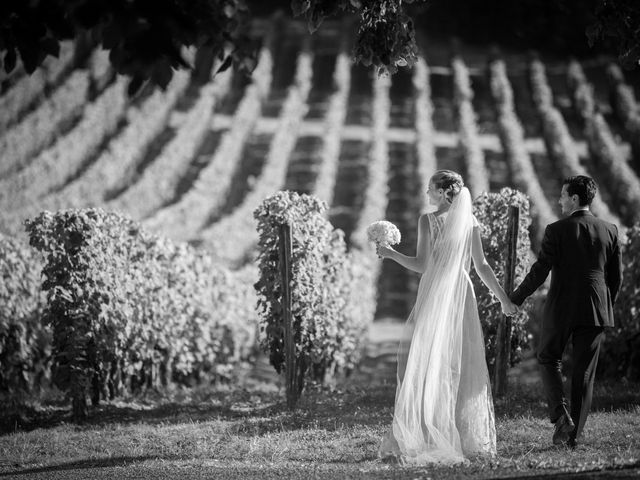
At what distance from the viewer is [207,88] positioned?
38.7m

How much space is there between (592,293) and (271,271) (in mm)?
3814

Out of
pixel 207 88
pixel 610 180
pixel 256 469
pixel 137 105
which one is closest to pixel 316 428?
pixel 256 469

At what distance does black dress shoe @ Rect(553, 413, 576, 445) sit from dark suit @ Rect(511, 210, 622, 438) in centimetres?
4

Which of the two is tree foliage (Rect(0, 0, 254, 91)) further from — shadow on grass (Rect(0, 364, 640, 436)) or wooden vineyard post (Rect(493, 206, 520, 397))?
wooden vineyard post (Rect(493, 206, 520, 397))

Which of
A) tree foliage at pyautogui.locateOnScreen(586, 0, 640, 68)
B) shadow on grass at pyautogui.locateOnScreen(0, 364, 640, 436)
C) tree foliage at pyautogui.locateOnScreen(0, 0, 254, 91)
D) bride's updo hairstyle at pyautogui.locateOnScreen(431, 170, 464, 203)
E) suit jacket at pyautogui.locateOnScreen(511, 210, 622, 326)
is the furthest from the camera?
shadow on grass at pyautogui.locateOnScreen(0, 364, 640, 436)

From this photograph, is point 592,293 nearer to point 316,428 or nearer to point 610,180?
point 316,428

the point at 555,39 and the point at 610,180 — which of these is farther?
the point at 555,39

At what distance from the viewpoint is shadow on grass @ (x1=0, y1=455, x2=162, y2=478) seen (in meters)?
6.01

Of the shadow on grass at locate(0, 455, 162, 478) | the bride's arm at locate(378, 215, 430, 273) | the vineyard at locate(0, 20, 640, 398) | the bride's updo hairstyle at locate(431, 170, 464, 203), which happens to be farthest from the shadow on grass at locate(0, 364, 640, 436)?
the vineyard at locate(0, 20, 640, 398)

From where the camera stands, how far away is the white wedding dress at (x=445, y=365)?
233 inches

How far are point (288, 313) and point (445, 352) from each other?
98.4 inches

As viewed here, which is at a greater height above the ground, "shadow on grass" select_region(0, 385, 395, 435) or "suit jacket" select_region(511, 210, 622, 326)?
"suit jacket" select_region(511, 210, 622, 326)

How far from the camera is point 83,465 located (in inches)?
244

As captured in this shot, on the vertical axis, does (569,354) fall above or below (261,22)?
below
